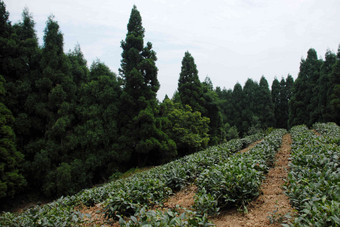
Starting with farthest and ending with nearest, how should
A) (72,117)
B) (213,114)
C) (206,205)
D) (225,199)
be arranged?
(213,114)
(72,117)
(225,199)
(206,205)

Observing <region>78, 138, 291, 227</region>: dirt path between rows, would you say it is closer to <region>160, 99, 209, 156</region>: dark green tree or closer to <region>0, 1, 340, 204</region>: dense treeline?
<region>0, 1, 340, 204</region>: dense treeline

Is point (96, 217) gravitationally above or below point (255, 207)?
below

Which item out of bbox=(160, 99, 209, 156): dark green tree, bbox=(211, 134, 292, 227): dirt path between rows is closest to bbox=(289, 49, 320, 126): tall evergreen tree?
bbox=(160, 99, 209, 156): dark green tree

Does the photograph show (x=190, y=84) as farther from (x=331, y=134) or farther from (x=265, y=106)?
(x=265, y=106)

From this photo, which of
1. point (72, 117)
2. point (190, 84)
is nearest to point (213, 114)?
point (190, 84)

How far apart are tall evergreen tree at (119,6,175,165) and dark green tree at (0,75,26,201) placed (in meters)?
6.18

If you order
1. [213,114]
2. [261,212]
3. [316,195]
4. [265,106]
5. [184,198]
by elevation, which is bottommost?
[184,198]

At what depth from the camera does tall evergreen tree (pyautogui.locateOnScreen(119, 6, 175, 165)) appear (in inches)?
603

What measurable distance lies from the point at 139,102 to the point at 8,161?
8.63 meters

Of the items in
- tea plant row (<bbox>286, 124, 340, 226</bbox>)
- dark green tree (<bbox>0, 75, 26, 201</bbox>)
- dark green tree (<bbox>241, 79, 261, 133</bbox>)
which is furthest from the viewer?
dark green tree (<bbox>241, 79, 261, 133</bbox>)

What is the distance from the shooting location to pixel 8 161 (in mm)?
11414

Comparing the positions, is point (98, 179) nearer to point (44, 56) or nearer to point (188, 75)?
point (44, 56)

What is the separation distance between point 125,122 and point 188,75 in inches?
473

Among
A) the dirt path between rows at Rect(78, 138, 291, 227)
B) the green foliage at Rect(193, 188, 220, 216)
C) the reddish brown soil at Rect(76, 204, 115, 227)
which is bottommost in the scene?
the reddish brown soil at Rect(76, 204, 115, 227)
